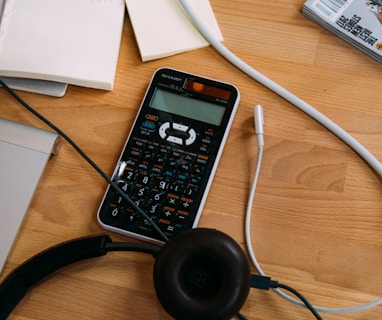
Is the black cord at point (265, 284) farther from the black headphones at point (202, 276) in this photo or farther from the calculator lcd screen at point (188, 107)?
the calculator lcd screen at point (188, 107)

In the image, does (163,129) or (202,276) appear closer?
(202,276)

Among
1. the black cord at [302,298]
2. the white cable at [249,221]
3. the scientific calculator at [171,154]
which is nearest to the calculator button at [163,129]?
the scientific calculator at [171,154]

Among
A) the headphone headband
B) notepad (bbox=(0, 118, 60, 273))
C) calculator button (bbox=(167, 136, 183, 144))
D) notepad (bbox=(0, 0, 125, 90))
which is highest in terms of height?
notepad (bbox=(0, 0, 125, 90))

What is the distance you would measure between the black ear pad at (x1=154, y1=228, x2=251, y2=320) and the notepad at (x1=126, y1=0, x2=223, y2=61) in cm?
26

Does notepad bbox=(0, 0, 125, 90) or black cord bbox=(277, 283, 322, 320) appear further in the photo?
notepad bbox=(0, 0, 125, 90)

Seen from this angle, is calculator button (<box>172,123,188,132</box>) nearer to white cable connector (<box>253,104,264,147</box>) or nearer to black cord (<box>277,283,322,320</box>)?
white cable connector (<box>253,104,264,147</box>)

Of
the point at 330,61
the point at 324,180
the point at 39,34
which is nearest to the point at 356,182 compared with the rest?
the point at 324,180

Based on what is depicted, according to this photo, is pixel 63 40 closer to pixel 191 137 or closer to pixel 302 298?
pixel 191 137

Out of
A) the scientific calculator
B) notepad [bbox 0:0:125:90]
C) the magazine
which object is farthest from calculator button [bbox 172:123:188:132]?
the magazine

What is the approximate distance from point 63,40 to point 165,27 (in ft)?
0.42

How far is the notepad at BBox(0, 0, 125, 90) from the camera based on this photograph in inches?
23.0

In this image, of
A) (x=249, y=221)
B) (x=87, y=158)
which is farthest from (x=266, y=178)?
(x=87, y=158)

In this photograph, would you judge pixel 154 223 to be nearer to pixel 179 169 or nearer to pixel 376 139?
pixel 179 169

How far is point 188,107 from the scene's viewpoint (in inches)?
22.2
